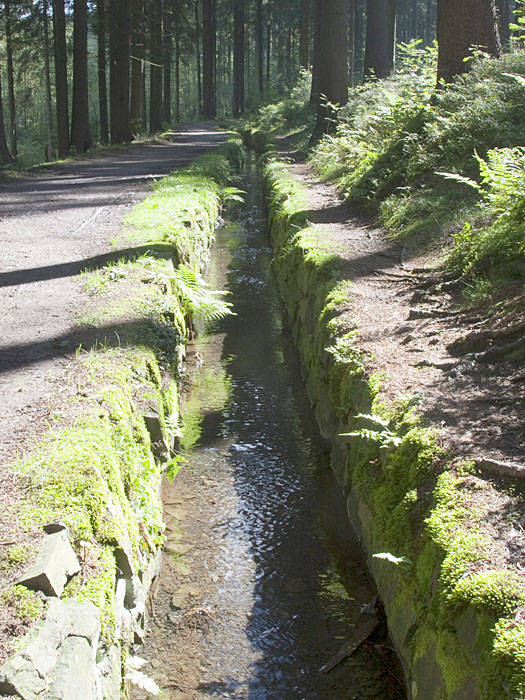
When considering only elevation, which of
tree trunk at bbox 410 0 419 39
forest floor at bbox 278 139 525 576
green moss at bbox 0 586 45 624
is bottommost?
green moss at bbox 0 586 45 624

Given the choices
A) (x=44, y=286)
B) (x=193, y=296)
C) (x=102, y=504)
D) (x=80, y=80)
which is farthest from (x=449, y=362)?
(x=80, y=80)

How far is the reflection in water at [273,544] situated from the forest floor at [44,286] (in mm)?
1473

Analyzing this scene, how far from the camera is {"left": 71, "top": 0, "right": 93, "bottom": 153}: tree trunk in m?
21.2

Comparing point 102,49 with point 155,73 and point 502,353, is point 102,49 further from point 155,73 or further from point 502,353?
point 502,353

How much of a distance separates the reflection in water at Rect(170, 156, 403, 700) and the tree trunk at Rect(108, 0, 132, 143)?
18.0 m

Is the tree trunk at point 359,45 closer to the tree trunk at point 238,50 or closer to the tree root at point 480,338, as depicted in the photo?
the tree trunk at point 238,50

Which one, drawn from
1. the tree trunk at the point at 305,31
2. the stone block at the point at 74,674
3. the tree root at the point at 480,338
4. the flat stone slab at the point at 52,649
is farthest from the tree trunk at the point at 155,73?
the stone block at the point at 74,674

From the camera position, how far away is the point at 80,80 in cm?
2134

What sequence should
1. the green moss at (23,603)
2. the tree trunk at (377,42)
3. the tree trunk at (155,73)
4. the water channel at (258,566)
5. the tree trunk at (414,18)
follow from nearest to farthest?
the green moss at (23,603) < the water channel at (258,566) < the tree trunk at (377,42) < the tree trunk at (155,73) < the tree trunk at (414,18)

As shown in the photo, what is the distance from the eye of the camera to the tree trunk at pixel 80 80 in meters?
21.2

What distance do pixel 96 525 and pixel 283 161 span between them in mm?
17011

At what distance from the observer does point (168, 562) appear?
15.4ft

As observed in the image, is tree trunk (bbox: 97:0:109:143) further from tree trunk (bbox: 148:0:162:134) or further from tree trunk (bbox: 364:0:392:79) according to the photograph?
tree trunk (bbox: 364:0:392:79)

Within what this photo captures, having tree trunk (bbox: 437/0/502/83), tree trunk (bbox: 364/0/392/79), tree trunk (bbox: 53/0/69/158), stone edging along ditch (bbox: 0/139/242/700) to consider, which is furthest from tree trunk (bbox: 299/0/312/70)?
stone edging along ditch (bbox: 0/139/242/700)
